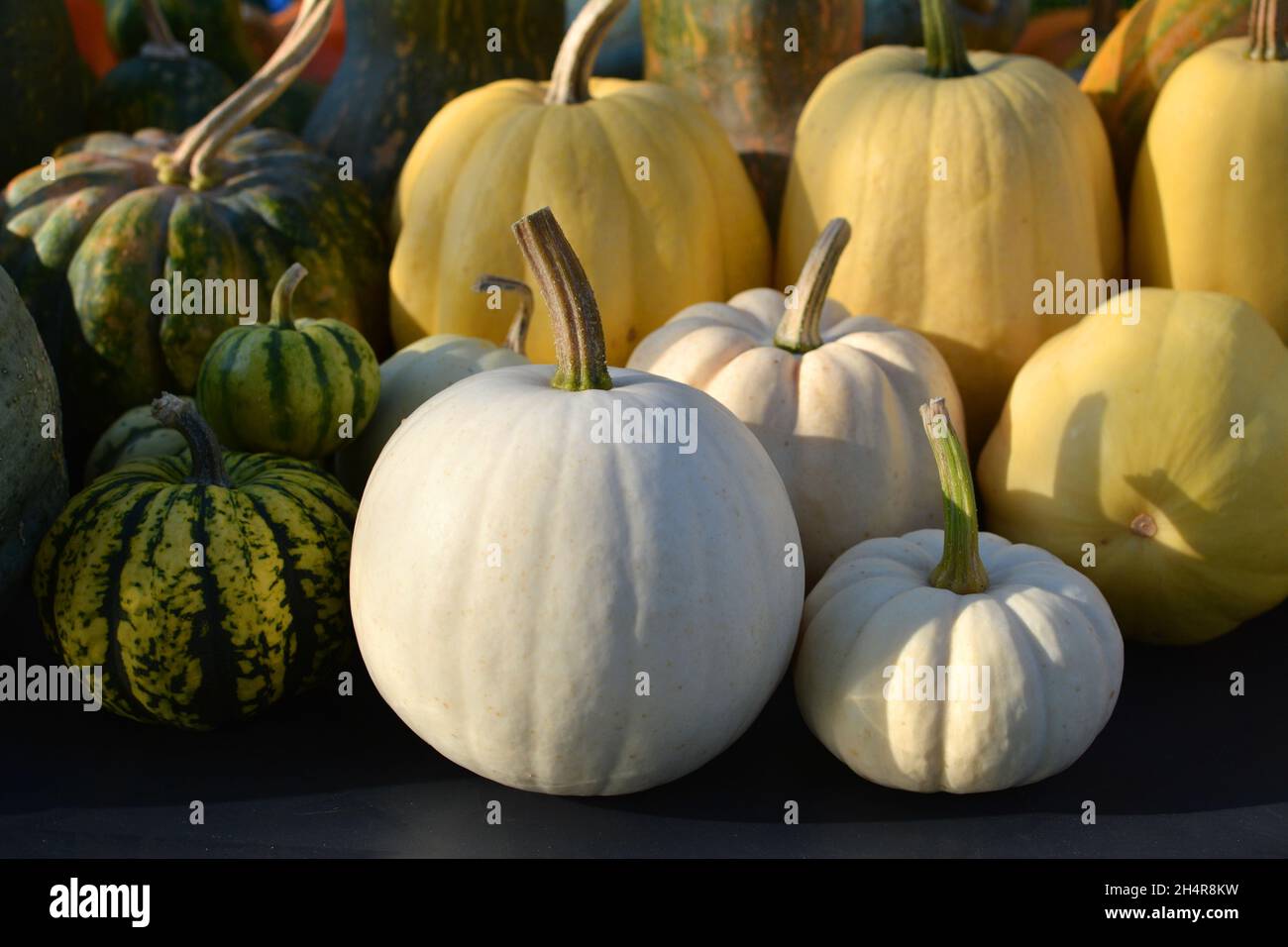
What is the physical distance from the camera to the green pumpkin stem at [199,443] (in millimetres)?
1637

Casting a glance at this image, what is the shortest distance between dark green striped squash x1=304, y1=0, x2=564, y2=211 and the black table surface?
1418 millimetres

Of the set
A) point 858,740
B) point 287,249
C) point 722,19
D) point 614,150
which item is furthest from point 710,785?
point 722,19

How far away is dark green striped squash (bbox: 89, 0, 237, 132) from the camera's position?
2.93 metres

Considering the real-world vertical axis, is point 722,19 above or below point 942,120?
above

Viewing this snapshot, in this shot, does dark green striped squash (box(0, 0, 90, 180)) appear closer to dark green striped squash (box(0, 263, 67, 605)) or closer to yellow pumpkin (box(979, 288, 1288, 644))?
dark green striped squash (box(0, 263, 67, 605))

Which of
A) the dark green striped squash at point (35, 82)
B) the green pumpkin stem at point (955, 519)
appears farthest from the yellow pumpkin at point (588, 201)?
the dark green striped squash at point (35, 82)

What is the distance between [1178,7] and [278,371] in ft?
5.59

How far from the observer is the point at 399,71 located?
9.14 ft

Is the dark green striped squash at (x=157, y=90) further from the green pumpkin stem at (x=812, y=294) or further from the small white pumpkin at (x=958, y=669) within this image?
the small white pumpkin at (x=958, y=669)

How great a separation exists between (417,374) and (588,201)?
46cm

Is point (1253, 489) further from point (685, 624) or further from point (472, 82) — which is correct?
point (472, 82)

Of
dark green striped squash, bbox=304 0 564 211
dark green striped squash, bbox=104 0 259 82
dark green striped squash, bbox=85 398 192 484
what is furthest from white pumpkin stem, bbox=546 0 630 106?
dark green striped squash, bbox=104 0 259 82

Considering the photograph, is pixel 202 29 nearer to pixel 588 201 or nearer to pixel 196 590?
pixel 588 201

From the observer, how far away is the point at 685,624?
139 cm
